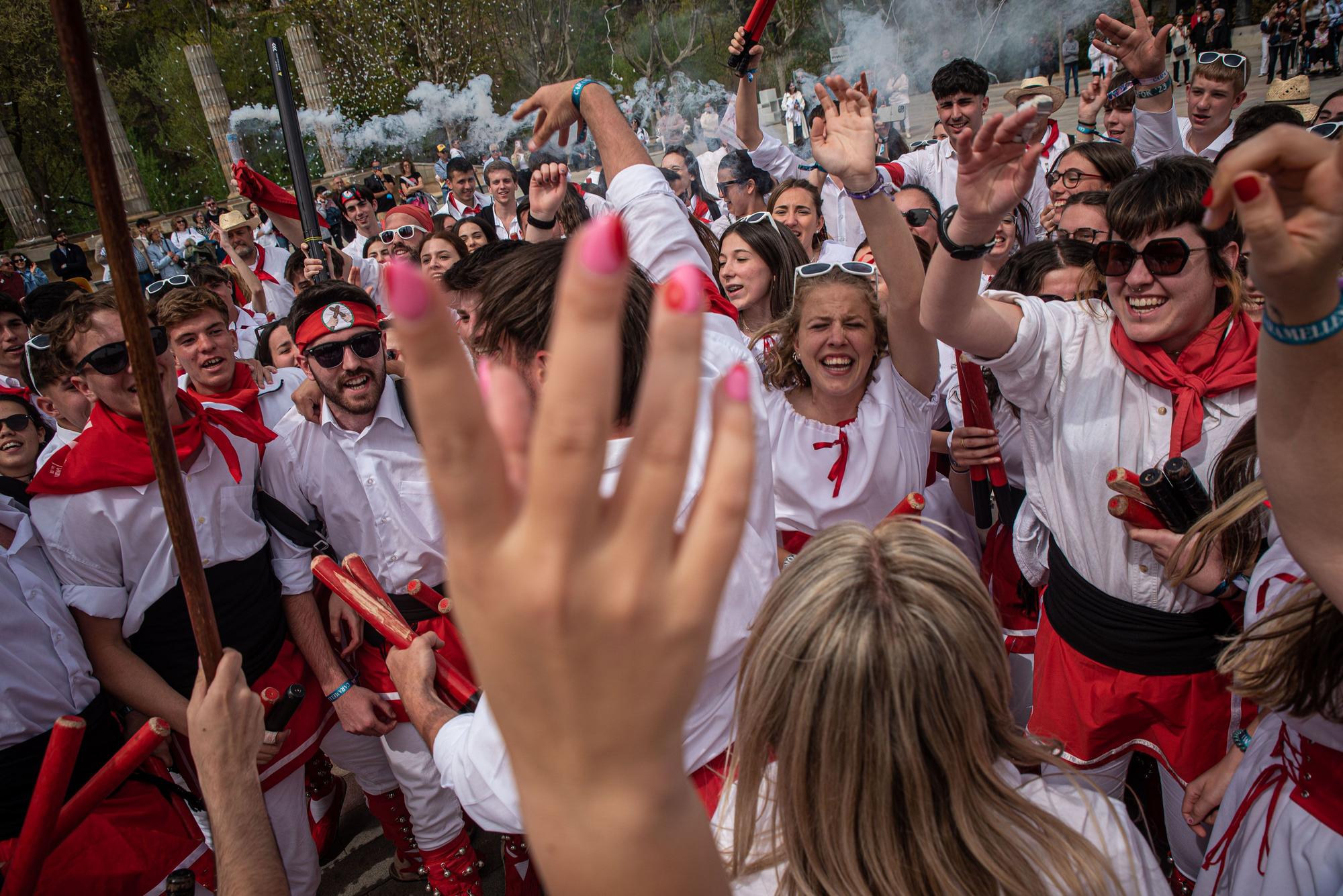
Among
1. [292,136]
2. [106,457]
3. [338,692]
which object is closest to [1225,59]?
[292,136]

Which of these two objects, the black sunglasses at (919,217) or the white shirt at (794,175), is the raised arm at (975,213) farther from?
the white shirt at (794,175)

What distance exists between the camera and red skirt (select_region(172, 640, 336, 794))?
3.09 meters

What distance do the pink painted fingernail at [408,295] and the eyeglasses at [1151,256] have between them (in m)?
2.18

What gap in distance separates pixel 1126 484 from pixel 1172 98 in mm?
4108

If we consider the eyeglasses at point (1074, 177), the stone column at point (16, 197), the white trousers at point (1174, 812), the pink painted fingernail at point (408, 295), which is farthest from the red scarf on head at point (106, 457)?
the stone column at point (16, 197)

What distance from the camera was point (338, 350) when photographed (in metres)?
3.22

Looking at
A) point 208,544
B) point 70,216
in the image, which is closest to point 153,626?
point 208,544

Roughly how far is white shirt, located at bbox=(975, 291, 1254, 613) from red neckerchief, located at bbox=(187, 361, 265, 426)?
2827mm

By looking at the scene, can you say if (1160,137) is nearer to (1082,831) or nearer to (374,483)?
(374,483)

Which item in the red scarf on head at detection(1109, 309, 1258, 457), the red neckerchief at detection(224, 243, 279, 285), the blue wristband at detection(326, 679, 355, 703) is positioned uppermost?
the red neckerchief at detection(224, 243, 279, 285)

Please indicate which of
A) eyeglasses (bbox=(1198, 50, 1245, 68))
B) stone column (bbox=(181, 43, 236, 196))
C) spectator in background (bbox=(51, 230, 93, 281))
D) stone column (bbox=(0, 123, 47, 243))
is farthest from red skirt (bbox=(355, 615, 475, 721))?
stone column (bbox=(181, 43, 236, 196))

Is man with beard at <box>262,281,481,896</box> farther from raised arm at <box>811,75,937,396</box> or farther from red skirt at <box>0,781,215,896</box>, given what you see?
raised arm at <box>811,75,937,396</box>

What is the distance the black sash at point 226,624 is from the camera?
295cm

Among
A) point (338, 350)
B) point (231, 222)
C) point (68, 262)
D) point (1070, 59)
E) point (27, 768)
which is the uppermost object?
point (68, 262)
